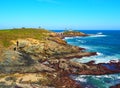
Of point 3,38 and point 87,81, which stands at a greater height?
point 3,38

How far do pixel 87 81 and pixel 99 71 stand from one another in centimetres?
838

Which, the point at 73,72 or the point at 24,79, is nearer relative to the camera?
the point at 24,79

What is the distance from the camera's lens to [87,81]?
44938mm

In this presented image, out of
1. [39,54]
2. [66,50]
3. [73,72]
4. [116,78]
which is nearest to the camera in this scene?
[116,78]

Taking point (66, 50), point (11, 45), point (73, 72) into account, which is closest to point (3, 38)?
point (11, 45)

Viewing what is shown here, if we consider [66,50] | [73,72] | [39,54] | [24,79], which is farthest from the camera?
[66,50]

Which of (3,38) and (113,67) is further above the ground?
(3,38)

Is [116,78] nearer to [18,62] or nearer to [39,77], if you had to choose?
[39,77]

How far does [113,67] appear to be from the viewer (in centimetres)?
5791

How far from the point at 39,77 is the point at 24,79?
2.90 m

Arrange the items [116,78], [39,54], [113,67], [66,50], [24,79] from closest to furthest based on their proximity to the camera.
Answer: [24,79] < [116,78] < [113,67] < [39,54] < [66,50]

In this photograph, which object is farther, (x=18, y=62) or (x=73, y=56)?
(x=73, y=56)

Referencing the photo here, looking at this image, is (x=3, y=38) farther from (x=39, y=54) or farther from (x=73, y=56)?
(x=73, y=56)

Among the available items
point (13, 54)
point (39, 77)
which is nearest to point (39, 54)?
point (13, 54)
